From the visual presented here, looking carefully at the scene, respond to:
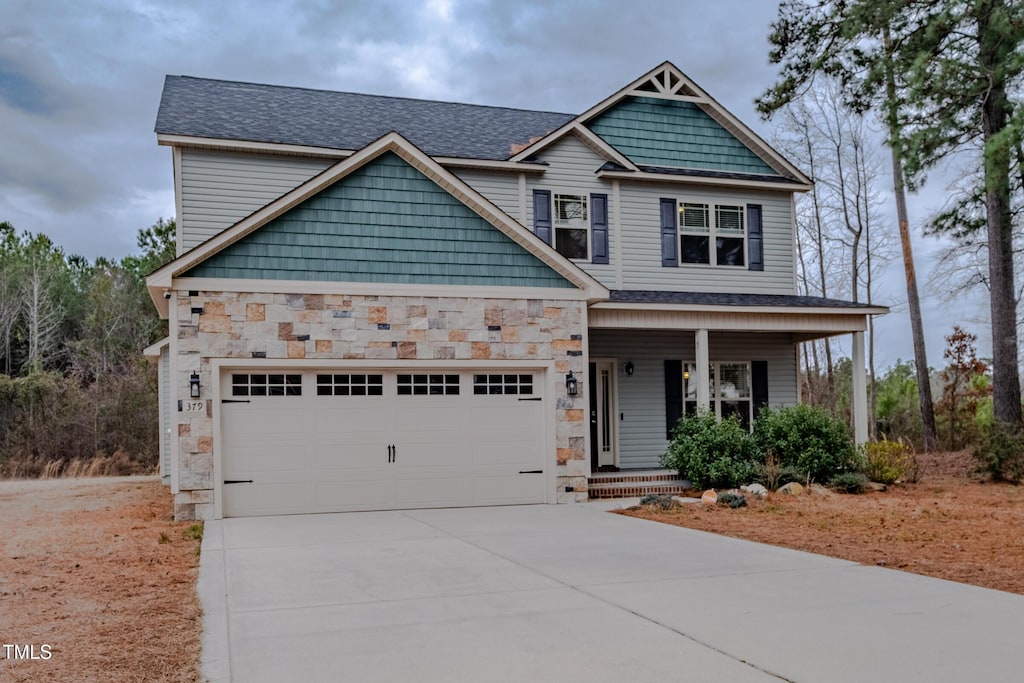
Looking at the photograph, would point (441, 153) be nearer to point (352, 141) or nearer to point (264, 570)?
point (352, 141)

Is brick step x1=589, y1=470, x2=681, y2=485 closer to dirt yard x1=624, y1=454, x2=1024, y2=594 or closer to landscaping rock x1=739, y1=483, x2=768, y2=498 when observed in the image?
landscaping rock x1=739, y1=483, x2=768, y2=498

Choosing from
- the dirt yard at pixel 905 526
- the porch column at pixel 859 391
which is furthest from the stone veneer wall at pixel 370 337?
the porch column at pixel 859 391

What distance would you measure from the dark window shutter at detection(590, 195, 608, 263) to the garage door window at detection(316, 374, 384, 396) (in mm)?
5282

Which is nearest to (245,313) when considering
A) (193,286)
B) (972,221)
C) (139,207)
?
(193,286)

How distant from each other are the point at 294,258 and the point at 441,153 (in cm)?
460

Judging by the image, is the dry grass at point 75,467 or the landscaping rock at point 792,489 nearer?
the landscaping rock at point 792,489

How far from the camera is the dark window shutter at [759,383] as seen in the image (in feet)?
56.1

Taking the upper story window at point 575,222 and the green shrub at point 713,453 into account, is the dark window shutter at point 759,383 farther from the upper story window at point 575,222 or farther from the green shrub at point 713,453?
the upper story window at point 575,222

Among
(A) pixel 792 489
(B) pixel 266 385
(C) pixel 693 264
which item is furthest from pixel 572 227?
(B) pixel 266 385

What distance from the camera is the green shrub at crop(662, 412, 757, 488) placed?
13.8 metres

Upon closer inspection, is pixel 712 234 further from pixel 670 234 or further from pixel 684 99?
pixel 684 99

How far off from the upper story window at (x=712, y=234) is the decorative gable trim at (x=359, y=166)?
3866 mm

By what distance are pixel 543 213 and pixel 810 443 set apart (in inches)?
237

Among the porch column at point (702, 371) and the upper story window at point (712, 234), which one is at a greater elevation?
the upper story window at point (712, 234)
